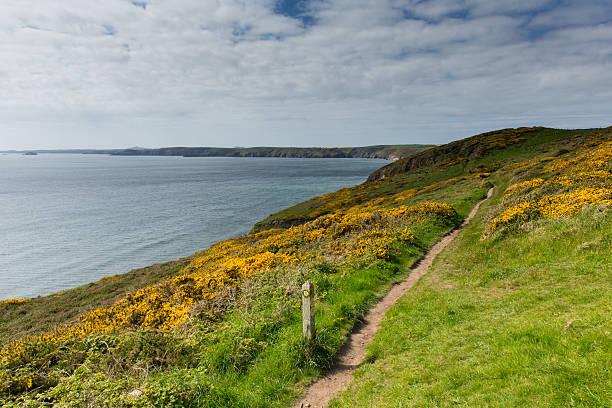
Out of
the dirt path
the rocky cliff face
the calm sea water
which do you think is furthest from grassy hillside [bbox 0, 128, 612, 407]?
the rocky cliff face

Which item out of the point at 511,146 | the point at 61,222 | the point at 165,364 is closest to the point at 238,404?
the point at 165,364

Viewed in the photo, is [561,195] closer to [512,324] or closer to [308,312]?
[512,324]

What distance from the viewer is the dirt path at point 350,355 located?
7562mm

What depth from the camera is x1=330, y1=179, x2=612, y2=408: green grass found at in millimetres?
5426

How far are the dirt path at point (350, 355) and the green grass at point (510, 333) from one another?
1.21ft

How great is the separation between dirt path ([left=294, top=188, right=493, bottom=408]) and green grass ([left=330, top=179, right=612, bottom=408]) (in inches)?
14.5

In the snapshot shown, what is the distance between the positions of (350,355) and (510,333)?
4358mm

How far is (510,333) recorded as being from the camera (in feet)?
24.3

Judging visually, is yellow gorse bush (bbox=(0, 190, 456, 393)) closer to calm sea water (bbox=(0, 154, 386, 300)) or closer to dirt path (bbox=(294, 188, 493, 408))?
dirt path (bbox=(294, 188, 493, 408))

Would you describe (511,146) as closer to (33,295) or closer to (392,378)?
(392,378)

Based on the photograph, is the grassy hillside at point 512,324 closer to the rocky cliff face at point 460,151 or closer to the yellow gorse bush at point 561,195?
the yellow gorse bush at point 561,195

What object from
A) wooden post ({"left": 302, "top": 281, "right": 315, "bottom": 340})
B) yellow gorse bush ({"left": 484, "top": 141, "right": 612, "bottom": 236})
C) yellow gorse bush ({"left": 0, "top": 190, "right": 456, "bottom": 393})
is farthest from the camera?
yellow gorse bush ({"left": 484, "top": 141, "right": 612, "bottom": 236})

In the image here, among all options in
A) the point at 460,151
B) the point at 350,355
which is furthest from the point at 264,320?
the point at 460,151

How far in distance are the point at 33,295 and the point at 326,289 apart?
4325 cm
